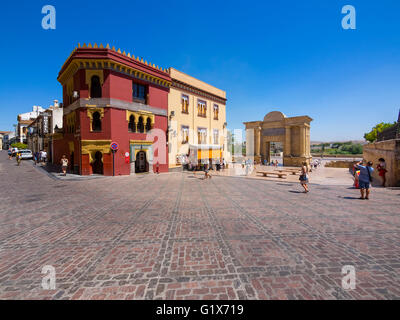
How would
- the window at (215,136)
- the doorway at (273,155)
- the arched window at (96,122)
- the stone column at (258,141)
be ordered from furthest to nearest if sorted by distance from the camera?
the doorway at (273,155)
the stone column at (258,141)
the window at (215,136)
the arched window at (96,122)

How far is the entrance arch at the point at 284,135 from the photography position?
27047 millimetres

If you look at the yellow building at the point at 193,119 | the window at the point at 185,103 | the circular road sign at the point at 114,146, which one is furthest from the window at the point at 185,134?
the circular road sign at the point at 114,146

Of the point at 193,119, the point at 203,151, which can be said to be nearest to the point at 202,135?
the point at 193,119

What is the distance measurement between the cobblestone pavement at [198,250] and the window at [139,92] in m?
12.6

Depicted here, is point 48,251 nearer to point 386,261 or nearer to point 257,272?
point 257,272

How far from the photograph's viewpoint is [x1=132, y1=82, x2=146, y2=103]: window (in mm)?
16938

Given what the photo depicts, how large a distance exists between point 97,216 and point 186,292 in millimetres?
4469

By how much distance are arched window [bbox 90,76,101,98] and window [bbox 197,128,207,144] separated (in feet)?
39.2

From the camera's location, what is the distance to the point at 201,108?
2398cm

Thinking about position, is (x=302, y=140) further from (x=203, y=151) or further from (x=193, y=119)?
(x=193, y=119)

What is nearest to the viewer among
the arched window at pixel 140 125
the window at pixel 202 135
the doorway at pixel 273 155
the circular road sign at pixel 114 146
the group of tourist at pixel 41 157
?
the circular road sign at pixel 114 146

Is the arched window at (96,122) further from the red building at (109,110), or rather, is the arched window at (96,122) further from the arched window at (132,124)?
the arched window at (132,124)
